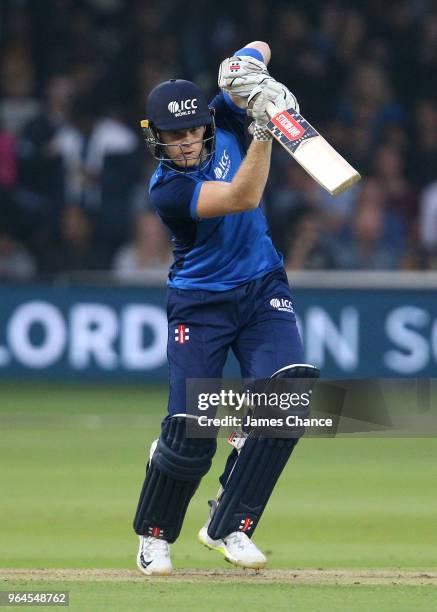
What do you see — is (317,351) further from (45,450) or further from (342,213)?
(45,450)

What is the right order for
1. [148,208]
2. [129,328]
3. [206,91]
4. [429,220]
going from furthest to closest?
1. [206,91]
2. [429,220]
3. [148,208]
4. [129,328]

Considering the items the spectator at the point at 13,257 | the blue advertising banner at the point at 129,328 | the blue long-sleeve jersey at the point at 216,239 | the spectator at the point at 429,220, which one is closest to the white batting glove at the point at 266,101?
the blue long-sleeve jersey at the point at 216,239

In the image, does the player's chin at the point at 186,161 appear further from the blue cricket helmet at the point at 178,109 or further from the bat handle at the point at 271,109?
the bat handle at the point at 271,109

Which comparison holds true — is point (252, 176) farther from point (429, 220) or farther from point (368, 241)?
point (429, 220)

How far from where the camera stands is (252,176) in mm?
5594

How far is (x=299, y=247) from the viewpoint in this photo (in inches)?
502

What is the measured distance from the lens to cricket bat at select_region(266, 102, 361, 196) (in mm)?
5512

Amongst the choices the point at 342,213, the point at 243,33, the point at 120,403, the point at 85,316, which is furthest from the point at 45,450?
the point at 243,33

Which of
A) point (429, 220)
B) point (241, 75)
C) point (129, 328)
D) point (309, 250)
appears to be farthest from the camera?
point (429, 220)

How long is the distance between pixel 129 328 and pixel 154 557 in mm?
6378

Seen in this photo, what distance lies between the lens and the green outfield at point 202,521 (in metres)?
5.57

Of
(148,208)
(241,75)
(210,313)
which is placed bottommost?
(210,313)

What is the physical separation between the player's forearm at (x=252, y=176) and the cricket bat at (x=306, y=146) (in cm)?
8

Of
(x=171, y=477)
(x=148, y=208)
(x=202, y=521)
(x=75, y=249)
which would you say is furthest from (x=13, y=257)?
(x=171, y=477)
